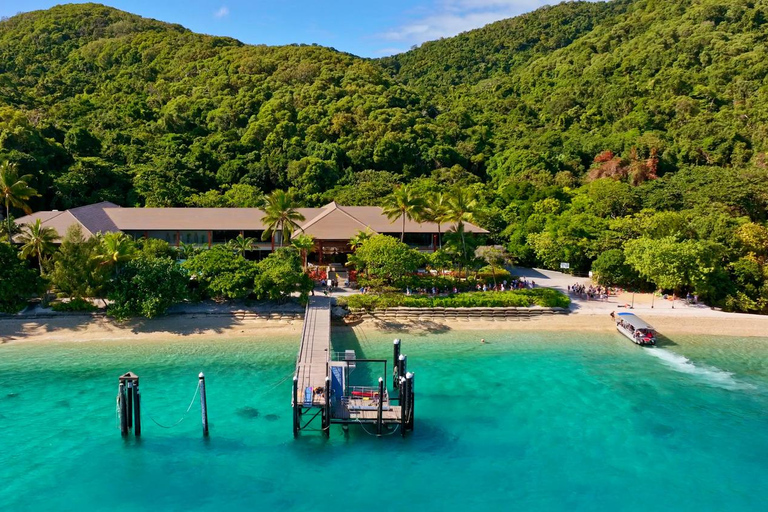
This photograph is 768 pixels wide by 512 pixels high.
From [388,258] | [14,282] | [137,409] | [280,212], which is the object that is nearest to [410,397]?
[137,409]

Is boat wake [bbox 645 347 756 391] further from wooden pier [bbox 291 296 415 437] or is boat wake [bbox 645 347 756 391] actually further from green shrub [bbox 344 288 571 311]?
wooden pier [bbox 291 296 415 437]

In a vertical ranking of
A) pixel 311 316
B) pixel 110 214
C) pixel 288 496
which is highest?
pixel 110 214

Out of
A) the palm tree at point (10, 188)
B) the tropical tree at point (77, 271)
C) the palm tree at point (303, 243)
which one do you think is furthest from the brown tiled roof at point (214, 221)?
the tropical tree at point (77, 271)

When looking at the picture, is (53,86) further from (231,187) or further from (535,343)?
(535,343)

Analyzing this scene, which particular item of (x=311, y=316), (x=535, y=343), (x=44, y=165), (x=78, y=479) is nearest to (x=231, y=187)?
(x=44, y=165)

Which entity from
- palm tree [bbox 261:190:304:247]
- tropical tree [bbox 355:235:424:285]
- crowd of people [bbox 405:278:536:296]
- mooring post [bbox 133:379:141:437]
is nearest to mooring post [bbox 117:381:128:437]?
mooring post [bbox 133:379:141:437]

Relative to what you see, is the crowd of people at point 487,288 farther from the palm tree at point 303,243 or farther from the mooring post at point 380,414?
the mooring post at point 380,414
